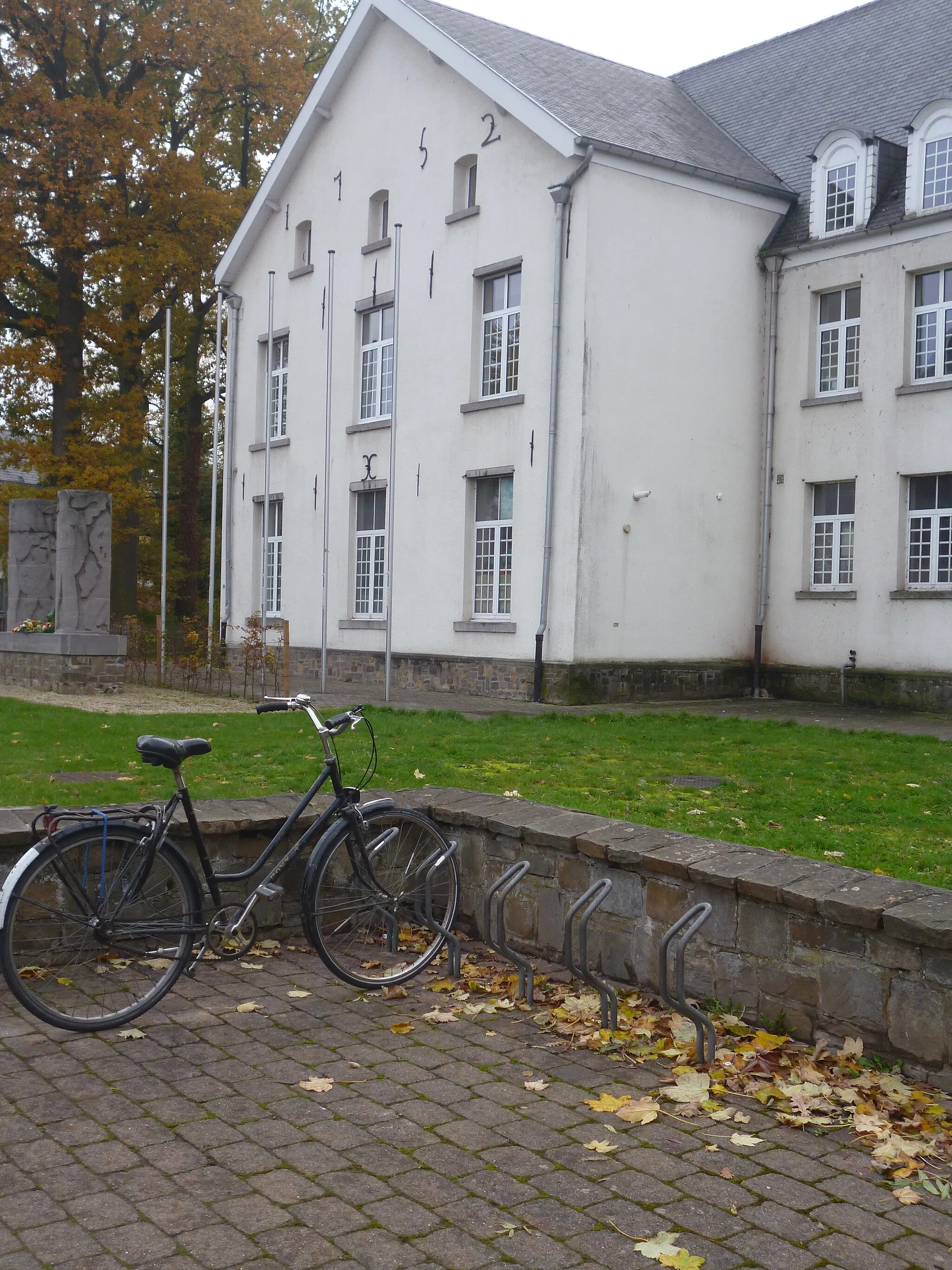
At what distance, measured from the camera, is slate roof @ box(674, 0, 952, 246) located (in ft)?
71.9

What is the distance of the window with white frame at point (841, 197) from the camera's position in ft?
69.5

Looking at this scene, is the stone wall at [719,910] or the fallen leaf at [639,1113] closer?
the fallen leaf at [639,1113]

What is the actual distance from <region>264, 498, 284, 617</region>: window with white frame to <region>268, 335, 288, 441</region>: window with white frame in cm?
147

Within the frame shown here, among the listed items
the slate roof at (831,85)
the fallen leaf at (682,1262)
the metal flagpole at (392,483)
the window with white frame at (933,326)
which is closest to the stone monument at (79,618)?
the metal flagpole at (392,483)

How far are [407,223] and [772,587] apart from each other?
344 inches

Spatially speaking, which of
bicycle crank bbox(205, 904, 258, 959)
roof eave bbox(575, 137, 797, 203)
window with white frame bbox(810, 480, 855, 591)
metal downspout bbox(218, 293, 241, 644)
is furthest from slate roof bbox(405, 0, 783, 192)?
bicycle crank bbox(205, 904, 258, 959)

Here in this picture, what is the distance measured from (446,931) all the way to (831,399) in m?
16.8

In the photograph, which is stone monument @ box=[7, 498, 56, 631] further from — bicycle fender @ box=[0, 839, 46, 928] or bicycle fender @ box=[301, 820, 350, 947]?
bicycle fender @ box=[0, 839, 46, 928]

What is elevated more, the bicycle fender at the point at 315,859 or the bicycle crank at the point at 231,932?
the bicycle fender at the point at 315,859

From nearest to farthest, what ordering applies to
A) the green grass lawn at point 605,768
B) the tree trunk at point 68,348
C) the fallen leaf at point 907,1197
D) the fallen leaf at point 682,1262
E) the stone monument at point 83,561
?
the fallen leaf at point 682,1262
the fallen leaf at point 907,1197
the green grass lawn at point 605,768
the stone monument at point 83,561
the tree trunk at point 68,348

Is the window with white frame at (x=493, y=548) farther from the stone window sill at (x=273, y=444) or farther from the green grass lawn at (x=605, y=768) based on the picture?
the stone window sill at (x=273, y=444)

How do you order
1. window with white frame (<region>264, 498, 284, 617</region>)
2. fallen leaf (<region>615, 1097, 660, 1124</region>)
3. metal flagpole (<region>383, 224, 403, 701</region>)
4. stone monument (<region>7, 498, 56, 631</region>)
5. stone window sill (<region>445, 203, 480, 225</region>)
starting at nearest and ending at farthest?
fallen leaf (<region>615, 1097, 660, 1124</region>) < metal flagpole (<region>383, 224, 403, 701</region>) < stone window sill (<region>445, 203, 480, 225</region>) < stone monument (<region>7, 498, 56, 631</region>) < window with white frame (<region>264, 498, 284, 617</region>)

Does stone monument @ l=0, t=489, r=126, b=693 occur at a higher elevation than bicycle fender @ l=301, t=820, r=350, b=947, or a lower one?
higher

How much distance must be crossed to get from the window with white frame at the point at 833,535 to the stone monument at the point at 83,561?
1091 cm
